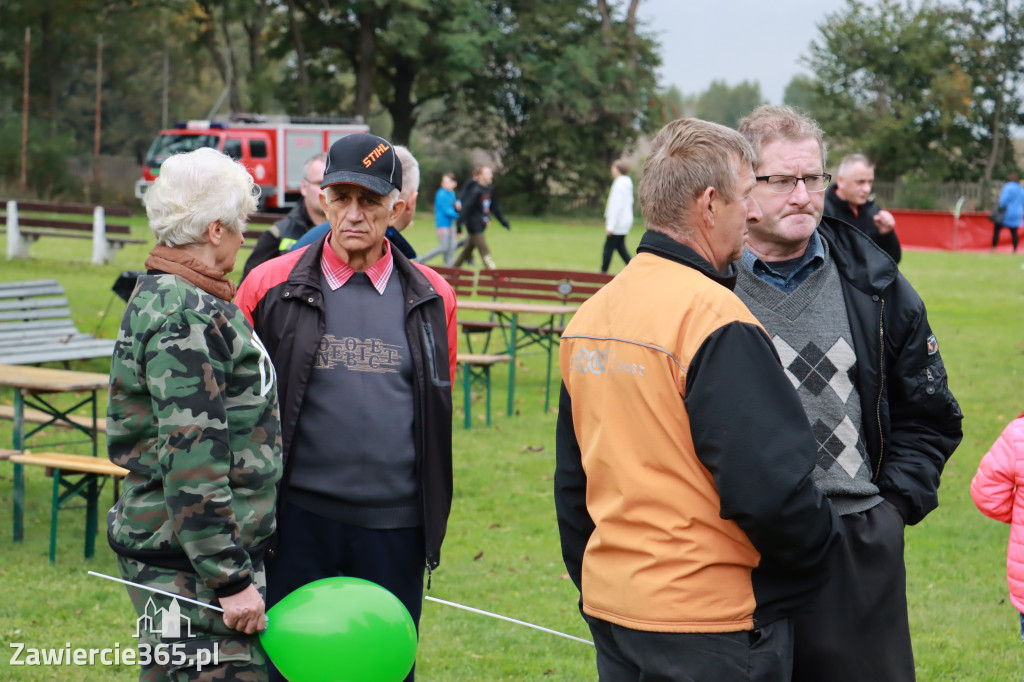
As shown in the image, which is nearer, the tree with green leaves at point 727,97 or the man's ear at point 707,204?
the man's ear at point 707,204

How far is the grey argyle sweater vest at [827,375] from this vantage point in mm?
2707

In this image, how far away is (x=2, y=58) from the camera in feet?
142

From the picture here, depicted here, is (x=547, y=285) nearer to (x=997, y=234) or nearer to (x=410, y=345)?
(x=410, y=345)

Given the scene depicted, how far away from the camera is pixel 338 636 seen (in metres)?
2.63

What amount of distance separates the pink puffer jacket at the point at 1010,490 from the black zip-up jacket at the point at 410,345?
1.66m

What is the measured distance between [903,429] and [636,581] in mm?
1018

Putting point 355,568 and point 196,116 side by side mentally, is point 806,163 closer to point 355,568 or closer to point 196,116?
point 355,568

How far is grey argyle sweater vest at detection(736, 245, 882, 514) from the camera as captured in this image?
8.88ft

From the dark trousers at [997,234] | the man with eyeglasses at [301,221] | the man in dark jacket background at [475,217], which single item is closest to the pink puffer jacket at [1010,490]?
the man with eyeglasses at [301,221]

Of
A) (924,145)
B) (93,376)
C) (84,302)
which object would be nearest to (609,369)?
(93,376)

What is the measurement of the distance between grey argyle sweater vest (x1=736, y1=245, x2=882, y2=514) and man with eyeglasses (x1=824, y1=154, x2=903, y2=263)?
5356mm

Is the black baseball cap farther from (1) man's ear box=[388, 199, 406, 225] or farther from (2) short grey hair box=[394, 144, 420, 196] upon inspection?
(2) short grey hair box=[394, 144, 420, 196]

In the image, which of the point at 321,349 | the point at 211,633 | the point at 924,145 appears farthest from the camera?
the point at 924,145

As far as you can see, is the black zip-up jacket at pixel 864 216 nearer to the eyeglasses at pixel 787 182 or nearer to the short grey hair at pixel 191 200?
the eyeglasses at pixel 787 182
